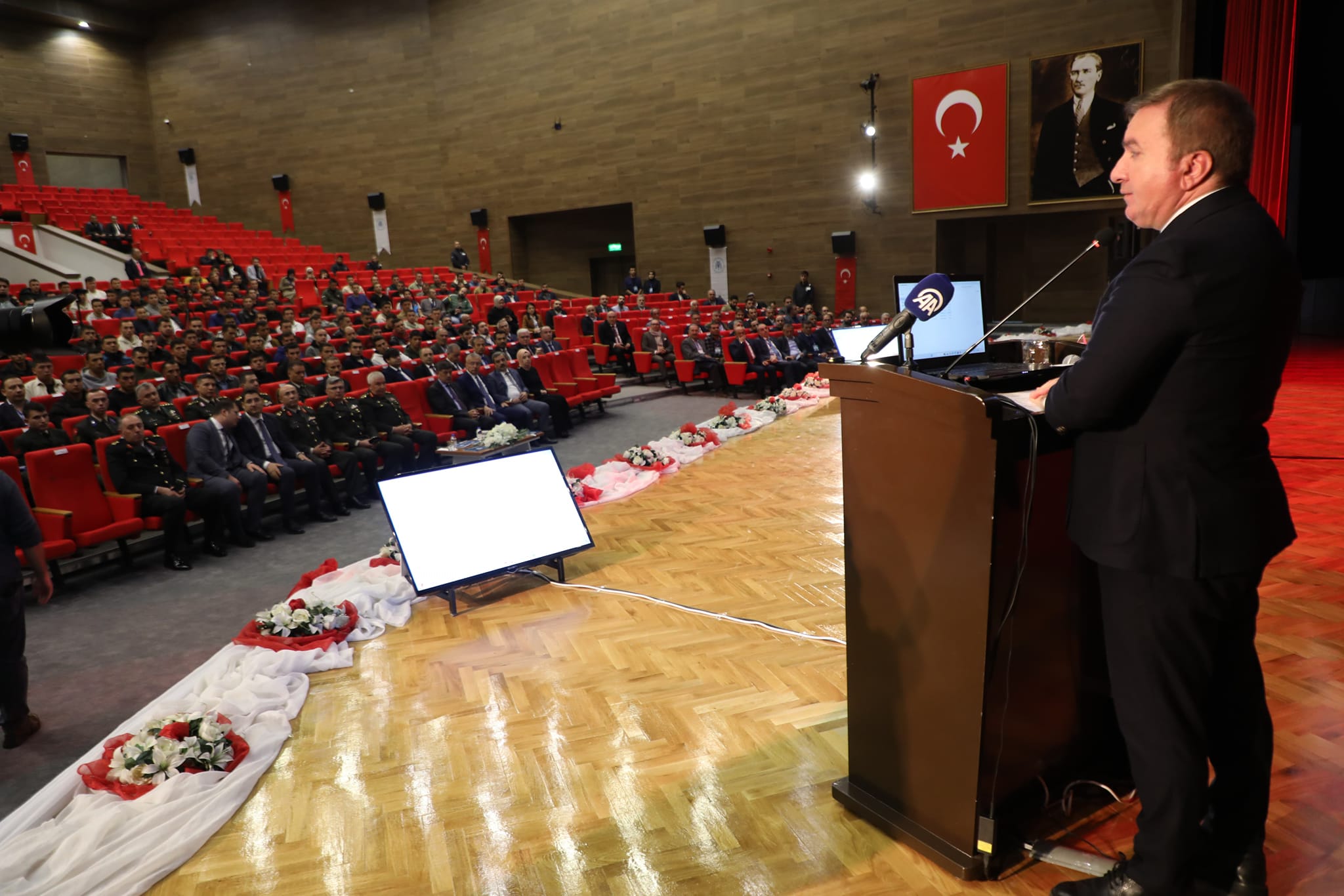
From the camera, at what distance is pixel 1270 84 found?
8.12 m

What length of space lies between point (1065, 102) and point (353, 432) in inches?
442

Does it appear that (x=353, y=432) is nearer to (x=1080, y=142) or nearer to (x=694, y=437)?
(x=694, y=437)

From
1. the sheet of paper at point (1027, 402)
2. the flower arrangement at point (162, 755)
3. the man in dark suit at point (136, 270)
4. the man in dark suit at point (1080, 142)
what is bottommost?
the flower arrangement at point (162, 755)

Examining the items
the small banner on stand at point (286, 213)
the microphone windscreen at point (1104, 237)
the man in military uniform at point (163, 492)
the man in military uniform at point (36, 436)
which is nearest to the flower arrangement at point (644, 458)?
the man in military uniform at point (163, 492)

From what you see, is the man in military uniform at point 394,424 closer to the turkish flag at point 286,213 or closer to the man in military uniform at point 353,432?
the man in military uniform at point 353,432

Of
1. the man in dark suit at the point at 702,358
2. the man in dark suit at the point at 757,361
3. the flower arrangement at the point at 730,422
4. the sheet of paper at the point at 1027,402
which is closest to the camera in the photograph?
the sheet of paper at the point at 1027,402

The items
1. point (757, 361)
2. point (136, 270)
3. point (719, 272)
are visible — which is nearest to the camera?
point (757, 361)

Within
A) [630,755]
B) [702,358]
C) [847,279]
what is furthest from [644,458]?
[847,279]

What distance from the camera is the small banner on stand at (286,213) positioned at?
60.7ft

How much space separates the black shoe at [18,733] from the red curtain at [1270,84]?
9808mm

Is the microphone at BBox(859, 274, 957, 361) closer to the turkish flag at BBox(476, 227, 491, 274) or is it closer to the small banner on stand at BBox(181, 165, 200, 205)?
the turkish flag at BBox(476, 227, 491, 274)

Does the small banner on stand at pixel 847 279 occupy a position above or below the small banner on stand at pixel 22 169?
below

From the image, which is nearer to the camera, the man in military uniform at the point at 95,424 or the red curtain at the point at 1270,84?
the man in military uniform at the point at 95,424

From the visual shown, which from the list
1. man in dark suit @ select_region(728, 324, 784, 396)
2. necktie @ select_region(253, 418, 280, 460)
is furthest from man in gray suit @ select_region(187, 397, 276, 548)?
man in dark suit @ select_region(728, 324, 784, 396)
